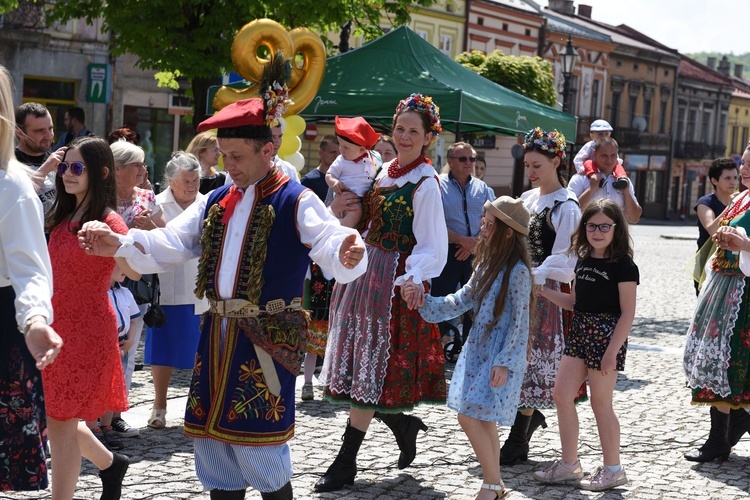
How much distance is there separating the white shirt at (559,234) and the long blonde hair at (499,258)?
0.45 meters

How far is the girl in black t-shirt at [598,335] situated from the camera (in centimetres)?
565

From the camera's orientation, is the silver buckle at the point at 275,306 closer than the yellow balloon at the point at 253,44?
Yes

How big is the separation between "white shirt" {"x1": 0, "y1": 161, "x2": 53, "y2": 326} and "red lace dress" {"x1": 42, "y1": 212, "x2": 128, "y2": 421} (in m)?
1.04

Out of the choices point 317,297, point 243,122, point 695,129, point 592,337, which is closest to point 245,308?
point 243,122

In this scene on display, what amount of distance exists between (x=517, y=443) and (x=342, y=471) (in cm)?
122

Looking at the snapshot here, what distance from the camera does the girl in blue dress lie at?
512cm

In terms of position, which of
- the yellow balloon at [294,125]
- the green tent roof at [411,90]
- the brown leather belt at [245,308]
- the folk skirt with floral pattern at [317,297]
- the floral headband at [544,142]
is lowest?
the folk skirt with floral pattern at [317,297]

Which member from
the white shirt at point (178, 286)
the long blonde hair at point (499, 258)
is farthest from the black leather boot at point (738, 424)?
the white shirt at point (178, 286)

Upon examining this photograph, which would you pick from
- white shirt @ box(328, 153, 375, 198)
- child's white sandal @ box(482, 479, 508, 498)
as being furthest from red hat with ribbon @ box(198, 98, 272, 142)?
child's white sandal @ box(482, 479, 508, 498)

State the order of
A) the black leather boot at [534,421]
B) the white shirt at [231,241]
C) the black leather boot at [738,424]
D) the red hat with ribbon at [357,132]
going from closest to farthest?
the white shirt at [231,241] < the black leather boot at [534,421] < the black leather boot at [738,424] < the red hat with ribbon at [357,132]

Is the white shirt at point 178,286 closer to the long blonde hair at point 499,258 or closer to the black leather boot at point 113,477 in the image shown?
the black leather boot at point 113,477

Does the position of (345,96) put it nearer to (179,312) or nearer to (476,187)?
(476,187)

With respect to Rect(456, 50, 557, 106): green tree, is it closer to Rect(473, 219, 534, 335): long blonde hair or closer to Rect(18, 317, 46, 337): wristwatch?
Rect(473, 219, 534, 335): long blonde hair

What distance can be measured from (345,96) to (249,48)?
18.7 ft
